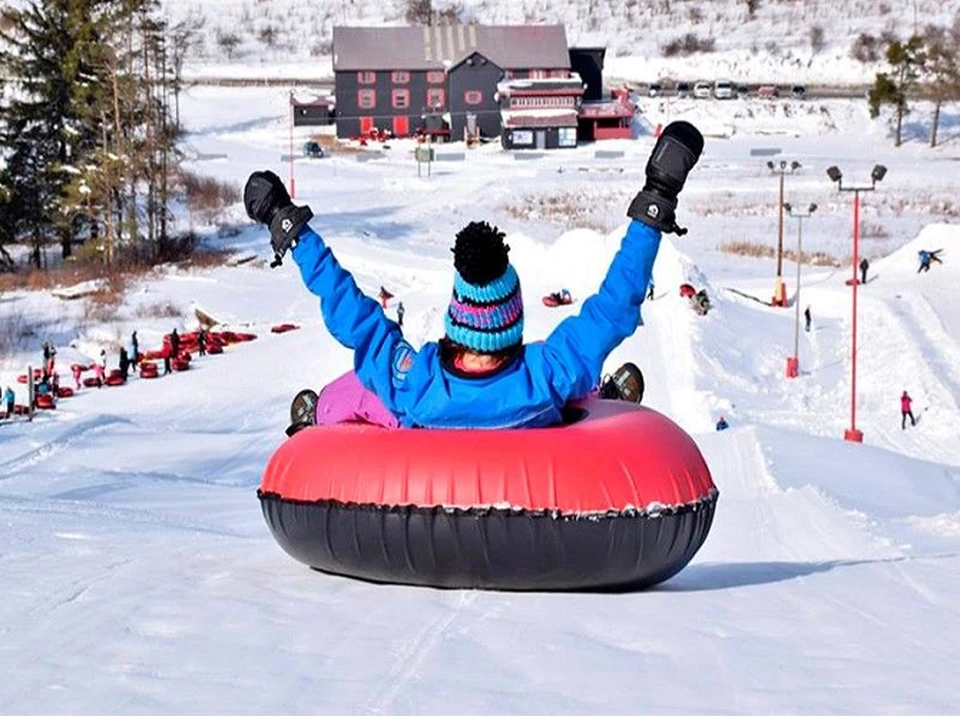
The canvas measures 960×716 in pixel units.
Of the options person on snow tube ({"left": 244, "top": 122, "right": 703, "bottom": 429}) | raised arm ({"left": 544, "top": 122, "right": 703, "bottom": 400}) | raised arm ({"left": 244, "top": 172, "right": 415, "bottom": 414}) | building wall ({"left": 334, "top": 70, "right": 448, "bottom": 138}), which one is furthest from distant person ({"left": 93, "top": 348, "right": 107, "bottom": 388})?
building wall ({"left": 334, "top": 70, "right": 448, "bottom": 138})

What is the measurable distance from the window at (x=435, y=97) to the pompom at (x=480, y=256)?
7009 centimetres

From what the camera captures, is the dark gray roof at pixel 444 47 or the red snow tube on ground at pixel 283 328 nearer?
the red snow tube on ground at pixel 283 328

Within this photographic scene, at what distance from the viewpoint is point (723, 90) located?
8275 cm

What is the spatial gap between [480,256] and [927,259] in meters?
37.8

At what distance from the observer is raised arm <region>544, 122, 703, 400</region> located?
7.29m

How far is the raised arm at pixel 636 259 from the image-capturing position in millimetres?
7293

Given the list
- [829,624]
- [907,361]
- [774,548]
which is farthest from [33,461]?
[907,361]

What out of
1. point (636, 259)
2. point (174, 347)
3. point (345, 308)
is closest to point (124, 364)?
point (174, 347)

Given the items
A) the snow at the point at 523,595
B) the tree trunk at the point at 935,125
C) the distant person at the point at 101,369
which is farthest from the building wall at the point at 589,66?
the distant person at the point at 101,369

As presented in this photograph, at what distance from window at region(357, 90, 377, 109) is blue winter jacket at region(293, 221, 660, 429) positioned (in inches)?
2741

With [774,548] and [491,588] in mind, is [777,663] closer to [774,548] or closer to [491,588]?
[491,588]

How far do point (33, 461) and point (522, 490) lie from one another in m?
13.6

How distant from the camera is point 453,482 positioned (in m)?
7.18

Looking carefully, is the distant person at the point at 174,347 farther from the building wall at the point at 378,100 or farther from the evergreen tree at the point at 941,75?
the evergreen tree at the point at 941,75
